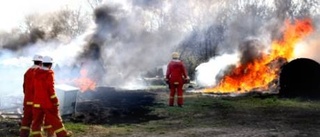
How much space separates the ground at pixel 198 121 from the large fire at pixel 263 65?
9.28 m

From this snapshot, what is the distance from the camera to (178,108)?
16.8 meters

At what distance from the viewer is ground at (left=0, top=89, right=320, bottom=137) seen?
1141 centimetres

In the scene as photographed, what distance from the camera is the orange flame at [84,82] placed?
24.7 m

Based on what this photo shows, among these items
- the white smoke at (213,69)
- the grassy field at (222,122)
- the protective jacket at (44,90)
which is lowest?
the grassy field at (222,122)

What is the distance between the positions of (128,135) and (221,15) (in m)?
43.2

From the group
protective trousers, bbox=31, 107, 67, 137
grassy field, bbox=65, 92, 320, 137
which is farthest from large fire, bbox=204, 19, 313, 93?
protective trousers, bbox=31, 107, 67, 137

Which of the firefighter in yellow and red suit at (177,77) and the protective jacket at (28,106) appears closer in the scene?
the protective jacket at (28,106)

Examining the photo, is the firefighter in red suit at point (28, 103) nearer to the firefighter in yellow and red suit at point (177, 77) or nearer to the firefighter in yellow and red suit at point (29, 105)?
the firefighter in yellow and red suit at point (29, 105)

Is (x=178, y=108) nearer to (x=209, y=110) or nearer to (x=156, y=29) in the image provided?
(x=209, y=110)

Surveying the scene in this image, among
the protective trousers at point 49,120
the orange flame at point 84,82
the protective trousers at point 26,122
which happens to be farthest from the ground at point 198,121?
the orange flame at point 84,82

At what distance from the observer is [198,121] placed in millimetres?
13562

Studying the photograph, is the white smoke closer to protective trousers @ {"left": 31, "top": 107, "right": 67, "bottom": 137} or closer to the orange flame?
the orange flame

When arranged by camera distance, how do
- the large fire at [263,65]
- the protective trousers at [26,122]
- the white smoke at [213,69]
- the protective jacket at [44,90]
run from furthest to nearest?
the white smoke at [213,69], the large fire at [263,65], the protective trousers at [26,122], the protective jacket at [44,90]

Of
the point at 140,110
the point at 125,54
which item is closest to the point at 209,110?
the point at 140,110
